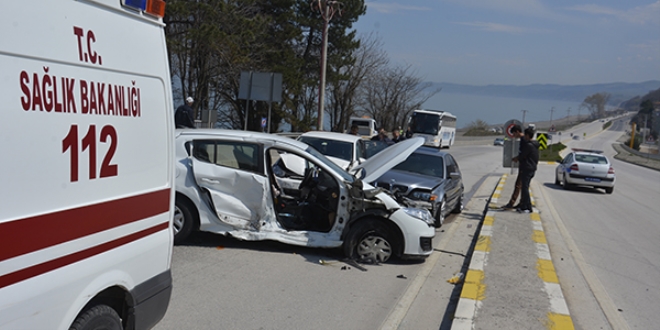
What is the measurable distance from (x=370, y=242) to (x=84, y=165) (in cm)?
519

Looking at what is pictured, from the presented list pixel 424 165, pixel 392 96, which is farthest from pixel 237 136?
pixel 392 96

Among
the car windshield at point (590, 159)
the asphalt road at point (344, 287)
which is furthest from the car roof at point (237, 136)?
the car windshield at point (590, 159)

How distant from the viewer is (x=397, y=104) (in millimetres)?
68062

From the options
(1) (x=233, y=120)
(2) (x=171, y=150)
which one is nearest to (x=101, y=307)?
(2) (x=171, y=150)

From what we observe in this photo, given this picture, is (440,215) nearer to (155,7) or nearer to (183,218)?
(183,218)

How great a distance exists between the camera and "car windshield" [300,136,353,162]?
14.6 metres

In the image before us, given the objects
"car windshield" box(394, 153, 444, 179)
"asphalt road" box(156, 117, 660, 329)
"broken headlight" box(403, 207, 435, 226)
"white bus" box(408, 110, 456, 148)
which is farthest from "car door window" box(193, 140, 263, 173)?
"white bus" box(408, 110, 456, 148)

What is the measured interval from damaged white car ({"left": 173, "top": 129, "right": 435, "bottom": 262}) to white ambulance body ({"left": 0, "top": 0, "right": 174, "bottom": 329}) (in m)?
3.57

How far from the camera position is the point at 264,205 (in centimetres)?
788

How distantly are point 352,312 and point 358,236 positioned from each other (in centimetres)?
192

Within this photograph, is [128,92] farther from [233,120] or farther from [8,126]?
[233,120]

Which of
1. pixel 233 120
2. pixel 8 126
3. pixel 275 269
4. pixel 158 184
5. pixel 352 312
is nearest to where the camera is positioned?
pixel 8 126

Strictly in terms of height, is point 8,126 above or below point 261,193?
above

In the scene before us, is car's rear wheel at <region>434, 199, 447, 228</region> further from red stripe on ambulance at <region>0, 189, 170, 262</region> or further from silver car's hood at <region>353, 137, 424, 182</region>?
red stripe on ambulance at <region>0, 189, 170, 262</region>
